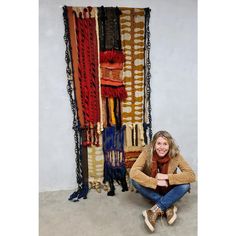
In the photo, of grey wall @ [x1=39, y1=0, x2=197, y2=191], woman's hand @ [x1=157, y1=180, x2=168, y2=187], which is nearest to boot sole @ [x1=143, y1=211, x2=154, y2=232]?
woman's hand @ [x1=157, y1=180, x2=168, y2=187]

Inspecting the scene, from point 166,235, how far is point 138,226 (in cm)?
20

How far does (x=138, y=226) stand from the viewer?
2303 millimetres

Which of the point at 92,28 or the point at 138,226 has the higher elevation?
the point at 92,28

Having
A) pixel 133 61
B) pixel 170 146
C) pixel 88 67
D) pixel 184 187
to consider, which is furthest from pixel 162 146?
pixel 88 67

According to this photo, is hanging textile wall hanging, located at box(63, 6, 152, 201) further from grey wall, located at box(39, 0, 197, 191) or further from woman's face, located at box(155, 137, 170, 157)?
woman's face, located at box(155, 137, 170, 157)

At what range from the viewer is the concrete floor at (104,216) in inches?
88.5

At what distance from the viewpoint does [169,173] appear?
8.32 feet

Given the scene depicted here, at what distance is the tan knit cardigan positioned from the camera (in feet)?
7.96

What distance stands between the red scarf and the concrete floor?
29 cm
